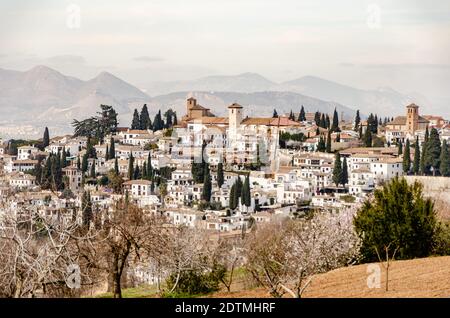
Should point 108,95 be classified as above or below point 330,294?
above

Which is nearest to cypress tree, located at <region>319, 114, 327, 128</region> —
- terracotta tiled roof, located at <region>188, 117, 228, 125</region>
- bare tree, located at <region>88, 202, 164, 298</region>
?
terracotta tiled roof, located at <region>188, 117, 228, 125</region>

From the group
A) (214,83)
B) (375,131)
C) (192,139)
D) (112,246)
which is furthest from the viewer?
(375,131)

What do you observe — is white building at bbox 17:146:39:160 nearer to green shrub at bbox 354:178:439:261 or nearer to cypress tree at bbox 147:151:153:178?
cypress tree at bbox 147:151:153:178

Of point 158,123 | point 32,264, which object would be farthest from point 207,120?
point 32,264

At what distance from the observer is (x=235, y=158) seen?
2534cm

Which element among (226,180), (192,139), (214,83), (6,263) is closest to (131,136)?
(192,139)

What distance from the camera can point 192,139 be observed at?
27594 mm

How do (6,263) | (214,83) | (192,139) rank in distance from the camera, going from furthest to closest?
(192,139) → (214,83) → (6,263)

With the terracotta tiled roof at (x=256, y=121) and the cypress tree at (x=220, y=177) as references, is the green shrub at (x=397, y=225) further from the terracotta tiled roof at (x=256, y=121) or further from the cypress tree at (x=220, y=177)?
the terracotta tiled roof at (x=256, y=121)

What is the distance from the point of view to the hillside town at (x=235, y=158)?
21.0 meters

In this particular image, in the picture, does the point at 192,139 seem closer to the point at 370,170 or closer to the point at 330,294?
the point at 370,170

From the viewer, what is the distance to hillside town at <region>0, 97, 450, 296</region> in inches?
826

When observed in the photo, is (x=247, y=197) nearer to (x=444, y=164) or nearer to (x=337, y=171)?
(x=337, y=171)
